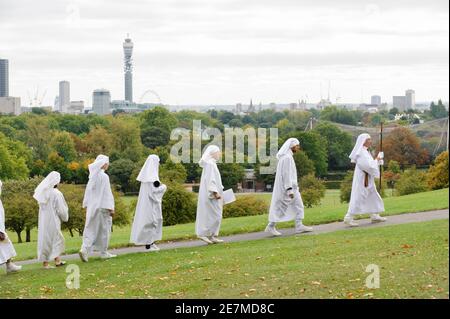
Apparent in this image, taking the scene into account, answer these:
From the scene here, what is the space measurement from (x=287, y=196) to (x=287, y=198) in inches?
2.2

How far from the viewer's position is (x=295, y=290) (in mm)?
15930

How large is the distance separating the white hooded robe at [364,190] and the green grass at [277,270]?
1.52 m

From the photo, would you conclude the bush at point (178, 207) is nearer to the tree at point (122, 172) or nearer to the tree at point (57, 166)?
the tree at point (122, 172)

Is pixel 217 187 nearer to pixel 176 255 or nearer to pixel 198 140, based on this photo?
pixel 176 255

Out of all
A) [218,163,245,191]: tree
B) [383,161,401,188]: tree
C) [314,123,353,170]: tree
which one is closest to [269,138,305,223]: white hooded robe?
[383,161,401,188]: tree

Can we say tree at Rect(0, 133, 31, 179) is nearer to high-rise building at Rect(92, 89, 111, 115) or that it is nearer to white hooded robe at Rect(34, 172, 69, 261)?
high-rise building at Rect(92, 89, 111, 115)

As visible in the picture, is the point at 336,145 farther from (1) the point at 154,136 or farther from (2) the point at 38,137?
(2) the point at 38,137

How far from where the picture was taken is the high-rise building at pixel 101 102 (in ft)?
597

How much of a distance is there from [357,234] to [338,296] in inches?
273

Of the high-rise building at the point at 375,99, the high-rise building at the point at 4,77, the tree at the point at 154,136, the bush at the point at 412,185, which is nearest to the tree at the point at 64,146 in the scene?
the tree at the point at 154,136

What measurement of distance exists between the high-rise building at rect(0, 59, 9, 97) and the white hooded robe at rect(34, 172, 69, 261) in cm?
11128
